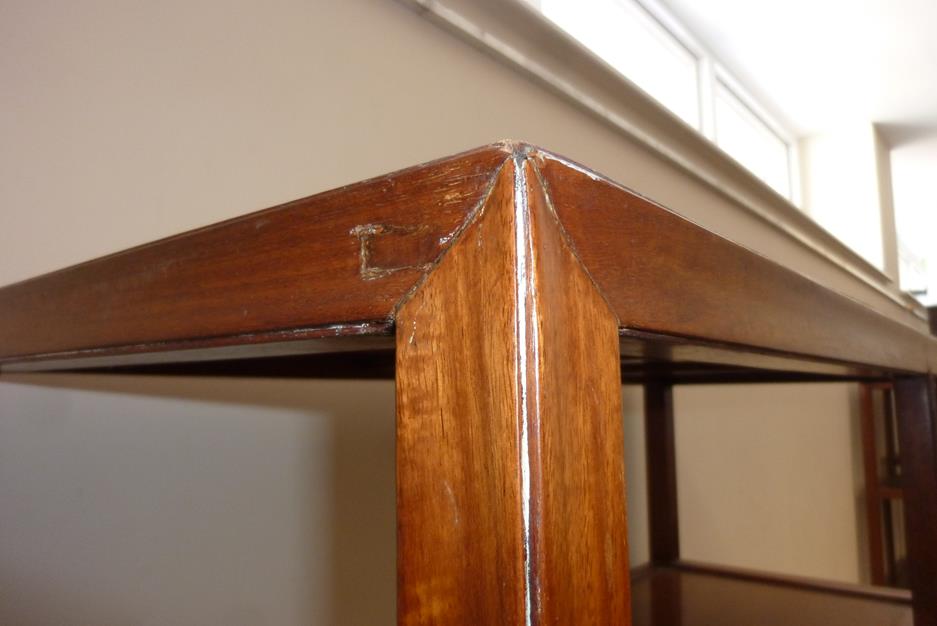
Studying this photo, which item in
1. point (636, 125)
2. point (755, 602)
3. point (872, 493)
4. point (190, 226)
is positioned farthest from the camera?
point (872, 493)

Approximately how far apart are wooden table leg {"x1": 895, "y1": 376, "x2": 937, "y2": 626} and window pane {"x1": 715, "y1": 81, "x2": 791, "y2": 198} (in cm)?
156

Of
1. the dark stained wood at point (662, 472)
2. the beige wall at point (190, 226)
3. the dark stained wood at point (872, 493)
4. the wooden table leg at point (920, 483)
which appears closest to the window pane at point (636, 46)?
the beige wall at point (190, 226)

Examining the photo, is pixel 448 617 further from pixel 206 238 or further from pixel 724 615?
pixel 724 615

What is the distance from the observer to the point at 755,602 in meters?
0.87

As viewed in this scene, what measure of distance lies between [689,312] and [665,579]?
84 cm

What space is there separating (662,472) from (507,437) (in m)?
0.97

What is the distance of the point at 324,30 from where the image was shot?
2.73 ft

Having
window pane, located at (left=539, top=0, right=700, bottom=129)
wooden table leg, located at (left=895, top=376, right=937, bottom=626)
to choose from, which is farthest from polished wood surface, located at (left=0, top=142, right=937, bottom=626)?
window pane, located at (left=539, top=0, right=700, bottom=129)

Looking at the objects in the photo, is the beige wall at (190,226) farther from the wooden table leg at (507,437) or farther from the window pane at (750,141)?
A: the window pane at (750,141)

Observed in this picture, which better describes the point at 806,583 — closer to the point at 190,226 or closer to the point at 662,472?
the point at 662,472

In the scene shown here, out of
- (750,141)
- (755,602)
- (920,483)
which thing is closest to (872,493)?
(750,141)

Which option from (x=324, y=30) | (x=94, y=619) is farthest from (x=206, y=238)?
(x=324, y=30)

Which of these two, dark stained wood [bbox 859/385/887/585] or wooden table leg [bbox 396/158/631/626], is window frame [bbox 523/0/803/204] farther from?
wooden table leg [bbox 396/158/631/626]

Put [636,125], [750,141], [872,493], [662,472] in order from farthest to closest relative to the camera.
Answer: [750,141], [872,493], [636,125], [662,472]
